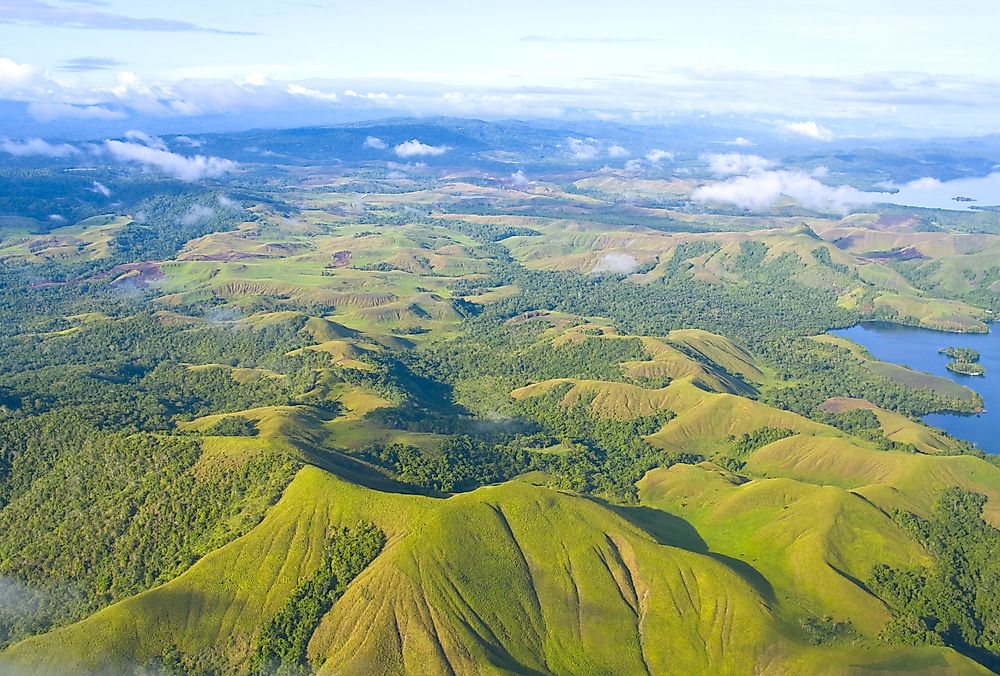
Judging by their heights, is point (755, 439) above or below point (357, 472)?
below

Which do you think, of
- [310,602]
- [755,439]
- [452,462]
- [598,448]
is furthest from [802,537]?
[310,602]

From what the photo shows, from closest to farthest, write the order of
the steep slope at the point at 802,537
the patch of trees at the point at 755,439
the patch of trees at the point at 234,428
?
the steep slope at the point at 802,537 < the patch of trees at the point at 234,428 < the patch of trees at the point at 755,439

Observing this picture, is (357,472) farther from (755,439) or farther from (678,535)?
(755,439)

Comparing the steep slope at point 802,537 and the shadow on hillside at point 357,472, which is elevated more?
the shadow on hillside at point 357,472

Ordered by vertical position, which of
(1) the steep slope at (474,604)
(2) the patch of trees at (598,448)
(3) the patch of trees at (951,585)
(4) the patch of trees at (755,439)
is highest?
(1) the steep slope at (474,604)

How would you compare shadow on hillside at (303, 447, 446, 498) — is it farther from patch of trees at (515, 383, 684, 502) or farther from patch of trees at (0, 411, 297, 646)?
patch of trees at (515, 383, 684, 502)

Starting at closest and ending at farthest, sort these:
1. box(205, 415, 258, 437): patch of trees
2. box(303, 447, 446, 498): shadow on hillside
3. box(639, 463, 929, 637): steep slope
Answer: box(639, 463, 929, 637): steep slope
box(303, 447, 446, 498): shadow on hillside
box(205, 415, 258, 437): patch of trees

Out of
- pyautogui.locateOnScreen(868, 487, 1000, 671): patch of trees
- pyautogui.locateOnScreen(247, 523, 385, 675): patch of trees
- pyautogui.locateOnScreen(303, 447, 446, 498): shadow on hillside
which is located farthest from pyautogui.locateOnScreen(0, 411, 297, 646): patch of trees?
pyautogui.locateOnScreen(868, 487, 1000, 671): patch of trees

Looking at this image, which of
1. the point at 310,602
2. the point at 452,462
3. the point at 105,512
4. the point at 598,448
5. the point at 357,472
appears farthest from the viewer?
the point at 598,448

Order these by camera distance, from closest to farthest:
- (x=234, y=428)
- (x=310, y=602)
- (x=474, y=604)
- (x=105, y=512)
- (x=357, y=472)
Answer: (x=310, y=602) < (x=474, y=604) < (x=105, y=512) < (x=357, y=472) < (x=234, y=428)

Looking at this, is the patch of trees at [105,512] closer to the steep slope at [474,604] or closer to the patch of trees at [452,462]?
the steep slope at [474,604]

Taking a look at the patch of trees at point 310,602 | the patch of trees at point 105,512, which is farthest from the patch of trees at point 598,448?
the patch of trees at point 105,512
